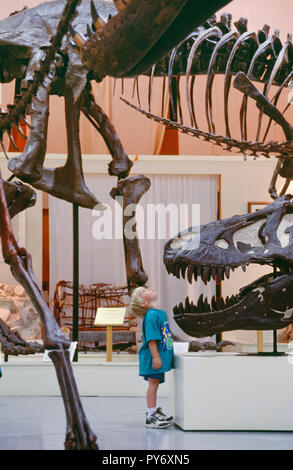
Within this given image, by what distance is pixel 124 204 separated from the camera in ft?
18.3

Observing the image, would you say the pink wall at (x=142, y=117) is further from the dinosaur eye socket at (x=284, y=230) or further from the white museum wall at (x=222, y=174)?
the dinosaur eye socket at (x=284, y=230)

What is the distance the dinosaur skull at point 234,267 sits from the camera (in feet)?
14.6

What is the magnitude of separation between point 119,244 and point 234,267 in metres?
6.10

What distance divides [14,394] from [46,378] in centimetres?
35

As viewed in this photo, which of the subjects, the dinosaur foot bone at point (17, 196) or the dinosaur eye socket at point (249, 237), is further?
the dinosaur foot bone at point (17, 196)

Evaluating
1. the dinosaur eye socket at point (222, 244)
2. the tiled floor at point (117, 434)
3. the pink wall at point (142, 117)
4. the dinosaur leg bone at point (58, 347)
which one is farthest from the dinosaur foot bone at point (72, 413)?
the pink wall at point (142, 117)

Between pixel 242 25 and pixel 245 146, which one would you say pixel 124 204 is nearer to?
pixel 245 146

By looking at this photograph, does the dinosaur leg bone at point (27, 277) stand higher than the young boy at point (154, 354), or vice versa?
the dinosaur leg bone at point (27, 277)

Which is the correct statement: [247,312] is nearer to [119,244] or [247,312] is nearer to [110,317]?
[110,317]

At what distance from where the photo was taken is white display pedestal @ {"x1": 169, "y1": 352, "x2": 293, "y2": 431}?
14.9ft

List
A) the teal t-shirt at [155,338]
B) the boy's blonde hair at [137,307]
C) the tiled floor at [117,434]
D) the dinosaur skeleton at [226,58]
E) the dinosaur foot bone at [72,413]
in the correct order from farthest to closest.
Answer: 1. the dinosaur skeleton at [226,58]
2. the boy's blonde hair at [137,307]
3. the teal t-shirt at [155,338]
4. the tiled floor at [117,434]
5. the dinosaur foot bone at [72,413]

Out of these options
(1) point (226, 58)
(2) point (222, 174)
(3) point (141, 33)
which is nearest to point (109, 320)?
(1) point (226, 58)

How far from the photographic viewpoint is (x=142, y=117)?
11289 mm

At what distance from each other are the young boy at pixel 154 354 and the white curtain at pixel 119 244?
5365 millimetres
